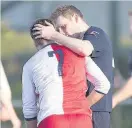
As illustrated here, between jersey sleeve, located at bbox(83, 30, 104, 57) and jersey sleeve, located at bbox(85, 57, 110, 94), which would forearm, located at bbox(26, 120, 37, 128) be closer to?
jersey sleeve, located at bbox(85, 57, 110, 94)

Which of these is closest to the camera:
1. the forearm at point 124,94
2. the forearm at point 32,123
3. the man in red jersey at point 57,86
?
the man in red jersey at point 57,86

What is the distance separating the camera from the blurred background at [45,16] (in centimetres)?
755

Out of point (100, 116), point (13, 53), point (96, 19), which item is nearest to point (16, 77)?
point (13, 53)

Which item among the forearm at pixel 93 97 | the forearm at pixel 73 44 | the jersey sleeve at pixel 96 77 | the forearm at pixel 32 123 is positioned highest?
the forearm at pixel 73 44

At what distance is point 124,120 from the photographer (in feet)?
24.8

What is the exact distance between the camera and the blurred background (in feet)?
24.8

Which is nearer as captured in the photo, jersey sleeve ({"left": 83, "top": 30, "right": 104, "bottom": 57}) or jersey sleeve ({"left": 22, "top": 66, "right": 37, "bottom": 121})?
jersey sleeve ({"left": 22, "top": 66, "right": 37, "bottom": 121})

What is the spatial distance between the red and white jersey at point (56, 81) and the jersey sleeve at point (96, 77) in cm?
3

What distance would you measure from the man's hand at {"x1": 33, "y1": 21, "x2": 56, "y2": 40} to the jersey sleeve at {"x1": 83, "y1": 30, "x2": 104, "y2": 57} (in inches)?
13.0

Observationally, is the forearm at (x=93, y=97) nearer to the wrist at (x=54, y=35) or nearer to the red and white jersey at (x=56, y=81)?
the red and white jersey at (x=56, y=81)

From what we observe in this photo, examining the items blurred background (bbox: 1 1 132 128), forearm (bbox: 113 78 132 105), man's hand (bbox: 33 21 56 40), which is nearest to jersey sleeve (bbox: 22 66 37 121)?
man's hand (bbox: 33 21 56 40)

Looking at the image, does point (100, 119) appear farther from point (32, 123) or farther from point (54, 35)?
point (54, 35)

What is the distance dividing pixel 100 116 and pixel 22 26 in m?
3.59

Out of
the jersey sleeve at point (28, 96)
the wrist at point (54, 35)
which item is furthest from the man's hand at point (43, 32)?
the jersey sleeve at point (28, 96)
